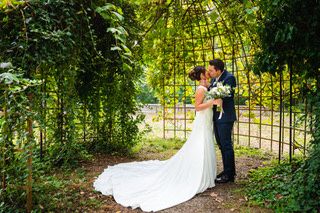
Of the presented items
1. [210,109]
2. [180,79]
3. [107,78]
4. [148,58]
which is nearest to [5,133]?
[210,109]

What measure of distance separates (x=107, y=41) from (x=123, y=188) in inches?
108

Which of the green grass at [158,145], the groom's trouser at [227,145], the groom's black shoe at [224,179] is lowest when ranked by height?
the groom's black shoe at [224,179]

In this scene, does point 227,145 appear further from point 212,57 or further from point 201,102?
point 212,57

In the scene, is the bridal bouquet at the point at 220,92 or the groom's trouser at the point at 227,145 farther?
the groom's trouser at the point at 227,145

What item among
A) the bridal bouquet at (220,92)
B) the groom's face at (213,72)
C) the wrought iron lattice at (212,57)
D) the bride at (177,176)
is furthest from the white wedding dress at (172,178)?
the wrought iron lattice at (212,57)

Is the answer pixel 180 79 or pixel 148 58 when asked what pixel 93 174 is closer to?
pixel 148 58

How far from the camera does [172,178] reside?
4.64m

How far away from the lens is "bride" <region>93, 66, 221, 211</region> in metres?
4.13

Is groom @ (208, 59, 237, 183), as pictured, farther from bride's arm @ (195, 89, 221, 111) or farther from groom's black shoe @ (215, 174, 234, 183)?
bride's arm @ (195, 89, 221, 111)

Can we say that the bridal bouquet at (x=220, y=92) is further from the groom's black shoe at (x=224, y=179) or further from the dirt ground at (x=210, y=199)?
the dirt ground at (x=210, y=199)

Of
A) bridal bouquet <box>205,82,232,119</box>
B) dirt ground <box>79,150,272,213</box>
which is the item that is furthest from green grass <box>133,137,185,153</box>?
bridal bouquet <box>205,82,232,119</box>

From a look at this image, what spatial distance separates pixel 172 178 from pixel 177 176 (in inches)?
3.2

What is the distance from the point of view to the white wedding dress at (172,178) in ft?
13.5

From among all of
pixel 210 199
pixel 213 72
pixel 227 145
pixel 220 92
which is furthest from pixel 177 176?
pixel 213 72
